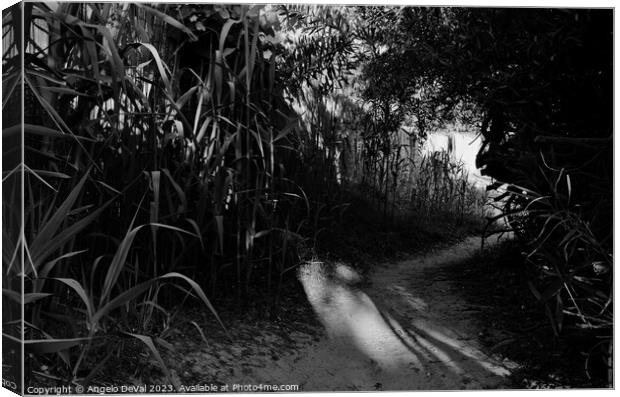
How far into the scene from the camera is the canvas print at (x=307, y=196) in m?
2.32

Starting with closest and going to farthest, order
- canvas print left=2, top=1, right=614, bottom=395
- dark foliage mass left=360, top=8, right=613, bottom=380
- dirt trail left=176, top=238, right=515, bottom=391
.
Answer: canvas print left=2, top=1, right=614, bottom=395
dirt trail left=176, top=238, right=515, bottom=391
dark foliage mass left=360, top=8, right=613, bottom=380

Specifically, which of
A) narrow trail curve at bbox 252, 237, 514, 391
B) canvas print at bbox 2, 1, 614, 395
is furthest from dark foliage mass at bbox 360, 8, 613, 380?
narrow trail curve at bbox 252, 237, 514, 391

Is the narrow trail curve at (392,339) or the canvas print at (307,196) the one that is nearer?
the canvas print at (307,196)

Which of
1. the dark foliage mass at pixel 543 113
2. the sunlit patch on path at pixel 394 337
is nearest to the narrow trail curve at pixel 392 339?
the sunlit patch on path at pixel 394 337

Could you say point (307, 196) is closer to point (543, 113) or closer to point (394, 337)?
point (394, 337)

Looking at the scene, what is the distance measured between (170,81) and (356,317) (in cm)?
108

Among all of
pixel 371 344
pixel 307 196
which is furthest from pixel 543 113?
pixel 371 344

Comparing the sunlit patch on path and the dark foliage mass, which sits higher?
the dark foliage mass

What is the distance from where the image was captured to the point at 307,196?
8.30ft

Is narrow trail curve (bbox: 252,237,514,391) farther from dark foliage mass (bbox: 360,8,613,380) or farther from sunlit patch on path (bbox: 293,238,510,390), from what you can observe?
dark foliage mass (bbox: 360,8,613,380)

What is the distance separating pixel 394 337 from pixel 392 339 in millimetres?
12

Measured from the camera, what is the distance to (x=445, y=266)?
2701 millimetres

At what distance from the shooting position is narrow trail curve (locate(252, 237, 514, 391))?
8.12 ft

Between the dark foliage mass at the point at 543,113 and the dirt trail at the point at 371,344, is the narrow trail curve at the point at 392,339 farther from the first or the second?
the dark foliage mass at the point at 543,113
